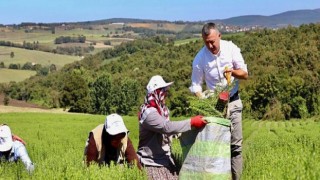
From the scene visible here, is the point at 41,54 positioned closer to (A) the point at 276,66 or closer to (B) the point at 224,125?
(A) the point at 276,66

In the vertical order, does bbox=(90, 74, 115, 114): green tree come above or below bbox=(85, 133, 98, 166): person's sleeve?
below

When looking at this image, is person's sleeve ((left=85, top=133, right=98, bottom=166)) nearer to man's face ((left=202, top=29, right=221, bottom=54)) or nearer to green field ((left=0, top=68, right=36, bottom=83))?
man's face ((left=202, top=29, right=221, bottom=54))

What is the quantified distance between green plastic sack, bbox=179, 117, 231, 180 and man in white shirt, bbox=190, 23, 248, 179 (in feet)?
1.51

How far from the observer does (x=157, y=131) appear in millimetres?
6250

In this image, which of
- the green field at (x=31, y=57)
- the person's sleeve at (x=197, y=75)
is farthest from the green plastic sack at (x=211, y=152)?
the green field at (x=31, y=57)

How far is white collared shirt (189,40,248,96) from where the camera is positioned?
20.5 feet

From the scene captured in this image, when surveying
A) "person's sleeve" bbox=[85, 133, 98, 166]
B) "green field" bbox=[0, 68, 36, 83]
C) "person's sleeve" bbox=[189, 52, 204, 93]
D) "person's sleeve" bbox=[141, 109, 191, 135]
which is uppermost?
"person's sleeve" bbox=[189, 52, 204, 93]

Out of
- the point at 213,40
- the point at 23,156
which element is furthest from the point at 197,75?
the point at 23,156

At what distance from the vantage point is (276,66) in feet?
308

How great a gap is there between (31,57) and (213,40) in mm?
172577

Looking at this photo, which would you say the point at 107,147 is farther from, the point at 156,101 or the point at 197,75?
the point at 197,75

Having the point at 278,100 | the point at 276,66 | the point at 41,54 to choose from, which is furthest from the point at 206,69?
the point at 41,54

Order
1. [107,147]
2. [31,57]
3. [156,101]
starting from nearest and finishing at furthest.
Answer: [156,101], [107,147], [31,57]

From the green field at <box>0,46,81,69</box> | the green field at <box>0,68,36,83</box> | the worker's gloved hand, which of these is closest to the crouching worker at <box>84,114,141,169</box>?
the worker's gloved hand
